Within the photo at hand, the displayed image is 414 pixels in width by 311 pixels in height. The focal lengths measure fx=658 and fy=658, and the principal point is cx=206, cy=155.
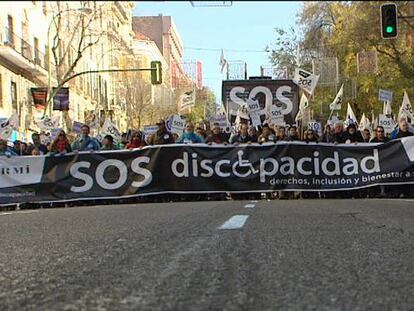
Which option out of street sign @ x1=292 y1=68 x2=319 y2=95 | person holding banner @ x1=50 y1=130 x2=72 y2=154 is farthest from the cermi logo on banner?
person holding banner @ x1=50 y1=130 x2=72 y2=154

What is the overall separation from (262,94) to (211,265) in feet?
74.4

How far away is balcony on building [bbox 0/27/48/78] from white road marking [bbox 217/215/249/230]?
728 centimetres

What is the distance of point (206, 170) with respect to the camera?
14.4 m

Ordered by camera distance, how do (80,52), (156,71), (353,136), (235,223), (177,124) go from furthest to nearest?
(177,124) < (156,71) < (353,136) < (80,52) < (235,223)

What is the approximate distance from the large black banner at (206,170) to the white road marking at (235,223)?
18.5ft

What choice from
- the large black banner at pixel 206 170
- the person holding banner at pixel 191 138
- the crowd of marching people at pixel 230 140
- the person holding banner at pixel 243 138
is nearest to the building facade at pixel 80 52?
the crowd of marching people at pixel 230 140

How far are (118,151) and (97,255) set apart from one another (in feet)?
28.7

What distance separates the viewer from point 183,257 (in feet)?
17.4

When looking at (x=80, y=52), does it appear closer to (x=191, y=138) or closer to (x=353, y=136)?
(x=191, y=138)

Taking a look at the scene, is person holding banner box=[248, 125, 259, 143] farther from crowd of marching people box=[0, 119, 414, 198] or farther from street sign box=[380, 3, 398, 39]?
street sign box=[380, 3, 398, 39]

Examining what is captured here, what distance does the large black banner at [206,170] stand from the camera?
46.1ft

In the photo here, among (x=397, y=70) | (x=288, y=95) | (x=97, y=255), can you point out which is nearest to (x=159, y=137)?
(x=97, y=255)

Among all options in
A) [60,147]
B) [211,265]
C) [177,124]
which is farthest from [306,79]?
[211,265]

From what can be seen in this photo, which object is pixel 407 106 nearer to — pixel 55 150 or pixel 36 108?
pixel 55 150
